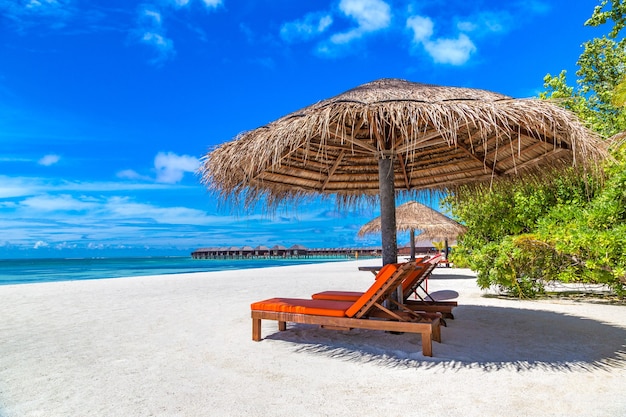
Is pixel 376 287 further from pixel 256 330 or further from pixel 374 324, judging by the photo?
pixel 256 330

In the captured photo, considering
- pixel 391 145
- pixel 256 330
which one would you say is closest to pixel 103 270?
pixel 256 330

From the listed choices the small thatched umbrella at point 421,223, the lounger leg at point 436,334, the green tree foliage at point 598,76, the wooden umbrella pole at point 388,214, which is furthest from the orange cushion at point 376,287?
the green tree foliage at point 598,76

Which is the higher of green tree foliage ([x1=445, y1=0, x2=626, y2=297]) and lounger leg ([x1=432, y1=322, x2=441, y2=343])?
green tree foliage ([x1=445, y1=0, x2=626, y2=297])

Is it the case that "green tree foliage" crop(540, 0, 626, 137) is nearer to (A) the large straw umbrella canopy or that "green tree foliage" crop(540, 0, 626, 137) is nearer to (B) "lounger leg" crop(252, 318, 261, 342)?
(A) the large straw umbrella canopy

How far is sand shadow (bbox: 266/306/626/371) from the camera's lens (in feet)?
11.5

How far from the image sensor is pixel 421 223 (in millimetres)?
13336

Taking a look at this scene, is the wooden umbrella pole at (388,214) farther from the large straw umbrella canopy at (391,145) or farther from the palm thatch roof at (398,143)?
the palm thatch roof at (398,143)

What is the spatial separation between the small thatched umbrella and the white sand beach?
7.28 m

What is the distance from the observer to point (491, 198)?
8.79m

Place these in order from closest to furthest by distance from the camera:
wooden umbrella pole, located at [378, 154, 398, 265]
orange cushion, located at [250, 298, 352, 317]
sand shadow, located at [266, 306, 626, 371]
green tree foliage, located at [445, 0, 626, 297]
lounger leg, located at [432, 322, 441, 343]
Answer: sand shadow, located at [266, 306, 626, 371] → orange cushion, located at [250, 298, 352, 317] → lounger leg, located at [432, 322, 441, 343] → wooden umbrella pole, located at [378, 154, 398, 265] → green tree foliage, located at [445, 0, 626, 297]

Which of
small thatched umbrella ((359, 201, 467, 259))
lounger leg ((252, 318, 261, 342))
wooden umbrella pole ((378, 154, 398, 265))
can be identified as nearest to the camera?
lounger leg ((252, 318, 261, 342))

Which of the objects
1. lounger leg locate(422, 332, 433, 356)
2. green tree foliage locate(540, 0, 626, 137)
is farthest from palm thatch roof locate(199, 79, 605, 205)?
green tree foliage locate(540, 0, 626, 137)

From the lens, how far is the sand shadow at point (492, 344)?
3490 millimetres

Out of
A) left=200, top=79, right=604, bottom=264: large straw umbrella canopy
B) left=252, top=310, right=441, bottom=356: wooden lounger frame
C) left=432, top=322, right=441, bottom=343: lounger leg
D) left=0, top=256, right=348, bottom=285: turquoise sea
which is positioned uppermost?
left=200, top=79, right=604, bottom=264: large straw umbrella canopy
